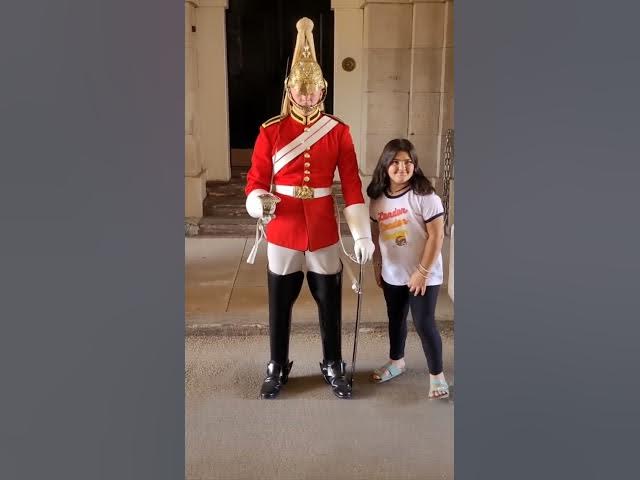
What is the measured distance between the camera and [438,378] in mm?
2691

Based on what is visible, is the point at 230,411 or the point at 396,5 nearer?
the point at 230,411

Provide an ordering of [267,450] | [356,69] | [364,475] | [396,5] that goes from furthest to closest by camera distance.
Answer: [356,69], [396,5], [267,450], [364,475]

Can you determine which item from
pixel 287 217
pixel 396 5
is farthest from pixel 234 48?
pixel 287 217

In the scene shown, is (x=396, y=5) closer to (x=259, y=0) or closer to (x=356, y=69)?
(x=356, y=69)

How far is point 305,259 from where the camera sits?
2.66 meters

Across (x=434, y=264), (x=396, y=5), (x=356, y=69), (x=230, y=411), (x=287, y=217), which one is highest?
(x=396, y=5)

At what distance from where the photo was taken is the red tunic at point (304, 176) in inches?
99.1

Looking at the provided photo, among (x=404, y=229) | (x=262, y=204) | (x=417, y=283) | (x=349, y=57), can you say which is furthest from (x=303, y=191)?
(x=349, y=57)

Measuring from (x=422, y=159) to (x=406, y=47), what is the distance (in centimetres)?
→ 84

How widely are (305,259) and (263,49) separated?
14.4ft

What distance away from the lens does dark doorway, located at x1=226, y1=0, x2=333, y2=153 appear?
6.39 m

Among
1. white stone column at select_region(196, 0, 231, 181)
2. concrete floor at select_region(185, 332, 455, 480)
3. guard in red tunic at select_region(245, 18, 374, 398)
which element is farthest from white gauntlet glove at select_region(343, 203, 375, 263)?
white stone column at select_region(196, 0, 231, 181)

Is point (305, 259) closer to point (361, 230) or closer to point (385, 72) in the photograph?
point (361, 230)

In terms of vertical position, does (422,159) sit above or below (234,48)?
below
